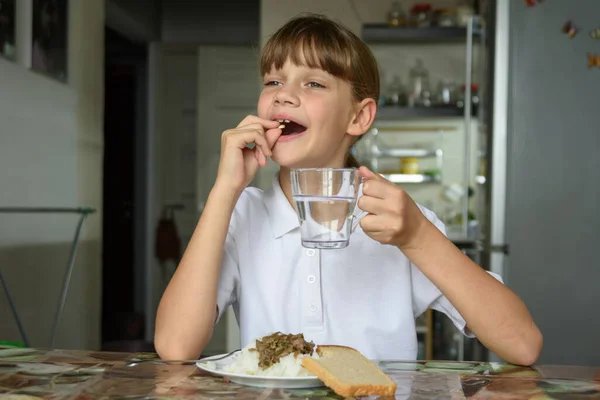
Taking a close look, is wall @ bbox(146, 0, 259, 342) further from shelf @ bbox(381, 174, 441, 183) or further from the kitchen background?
shelf @ bbox(381, 174, 441, 183)

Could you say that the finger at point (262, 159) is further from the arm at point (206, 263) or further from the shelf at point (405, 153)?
the shelf at point (405, 153)

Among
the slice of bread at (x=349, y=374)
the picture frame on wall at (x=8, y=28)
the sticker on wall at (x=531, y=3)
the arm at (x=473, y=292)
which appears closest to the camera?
the slice of bread at (x=349, y=374)

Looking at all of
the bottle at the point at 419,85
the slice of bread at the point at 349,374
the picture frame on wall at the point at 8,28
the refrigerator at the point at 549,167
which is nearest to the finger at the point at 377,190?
the slice of bread at the point at 349,374

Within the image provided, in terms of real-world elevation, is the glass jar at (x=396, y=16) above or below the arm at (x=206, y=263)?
above

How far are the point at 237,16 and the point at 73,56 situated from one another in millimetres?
2474

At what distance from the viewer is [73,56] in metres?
3.69

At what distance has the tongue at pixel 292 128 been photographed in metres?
1.20

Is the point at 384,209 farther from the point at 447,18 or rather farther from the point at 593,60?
the point at 447,18

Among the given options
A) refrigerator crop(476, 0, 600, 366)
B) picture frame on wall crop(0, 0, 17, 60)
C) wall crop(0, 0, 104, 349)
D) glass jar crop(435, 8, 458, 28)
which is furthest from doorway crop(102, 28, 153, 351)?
refrigerator crop(476, 0, 600, 366)

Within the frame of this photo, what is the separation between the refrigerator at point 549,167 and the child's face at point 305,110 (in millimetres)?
1333

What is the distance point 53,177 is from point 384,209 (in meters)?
2.81

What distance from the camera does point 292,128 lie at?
1203 millimetres

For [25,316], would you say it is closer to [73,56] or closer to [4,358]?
[73,56]

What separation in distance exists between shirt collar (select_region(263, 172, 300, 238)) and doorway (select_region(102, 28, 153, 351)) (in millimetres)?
4693
